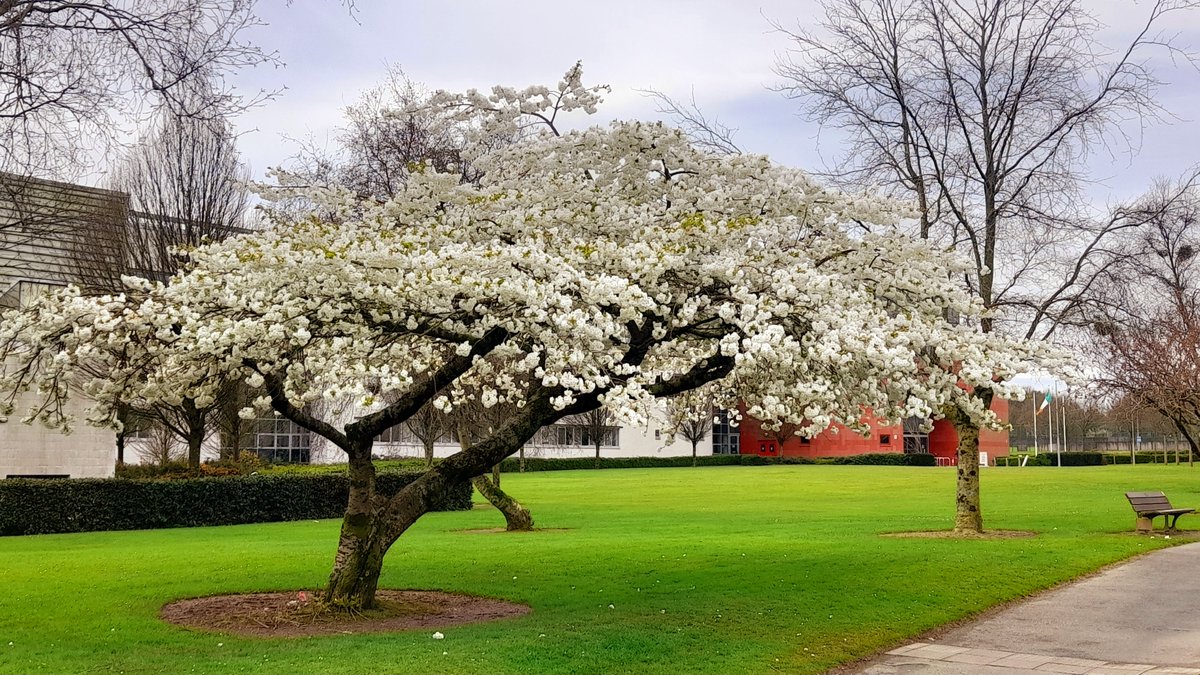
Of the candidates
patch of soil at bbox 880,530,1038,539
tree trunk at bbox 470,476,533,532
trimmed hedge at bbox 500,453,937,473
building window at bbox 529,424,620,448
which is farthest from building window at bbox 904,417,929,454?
tree trunk at bbox 470,476,533,532

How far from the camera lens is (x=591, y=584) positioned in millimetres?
13789

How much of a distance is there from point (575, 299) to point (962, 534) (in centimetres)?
1403

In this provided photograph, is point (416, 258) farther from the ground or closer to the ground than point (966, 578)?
farther from the ground

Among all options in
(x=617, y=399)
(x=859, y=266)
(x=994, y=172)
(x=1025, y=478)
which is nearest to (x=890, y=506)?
(x=994, y=172)

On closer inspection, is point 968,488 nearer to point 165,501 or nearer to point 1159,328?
point 1159,328

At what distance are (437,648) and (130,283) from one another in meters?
4.43

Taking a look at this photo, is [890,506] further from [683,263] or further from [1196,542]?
[683,263]

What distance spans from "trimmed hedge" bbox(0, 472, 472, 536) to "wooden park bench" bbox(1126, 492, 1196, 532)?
1426cm

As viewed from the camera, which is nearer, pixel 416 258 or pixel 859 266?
pixel 416 258

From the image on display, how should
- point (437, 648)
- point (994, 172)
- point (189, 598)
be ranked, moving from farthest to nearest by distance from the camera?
point (994, 172), point (189, 598), point (437, 648)

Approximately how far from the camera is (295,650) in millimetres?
9273

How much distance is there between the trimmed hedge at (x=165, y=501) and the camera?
2402 centimetres

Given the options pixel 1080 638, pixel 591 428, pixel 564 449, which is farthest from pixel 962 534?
pixel 564 449

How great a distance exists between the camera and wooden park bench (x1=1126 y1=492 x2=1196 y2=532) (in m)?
21.1
